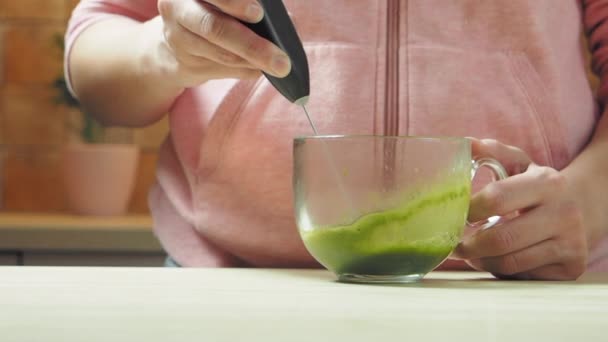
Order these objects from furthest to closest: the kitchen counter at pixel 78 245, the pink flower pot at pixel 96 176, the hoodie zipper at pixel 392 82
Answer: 1. the pink flower pot at pixel 96 176
2. the kitchen counter at pixel 78 245
3. the hoodie zipper at pixel 392 82

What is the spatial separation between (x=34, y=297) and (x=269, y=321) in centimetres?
16

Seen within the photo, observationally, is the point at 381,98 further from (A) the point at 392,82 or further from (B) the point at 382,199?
(B) the point at 382,199

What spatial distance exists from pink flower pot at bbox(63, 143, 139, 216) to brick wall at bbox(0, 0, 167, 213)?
245 millimetres

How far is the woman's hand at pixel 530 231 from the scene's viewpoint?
2.31 ft

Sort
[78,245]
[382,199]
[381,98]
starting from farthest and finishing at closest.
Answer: [78,245]
[381,98]
[382,199]

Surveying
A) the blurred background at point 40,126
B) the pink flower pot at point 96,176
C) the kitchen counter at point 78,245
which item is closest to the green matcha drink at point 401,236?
the kitchen counter at point 78,245

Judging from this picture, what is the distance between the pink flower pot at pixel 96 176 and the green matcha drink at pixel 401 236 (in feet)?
4.10

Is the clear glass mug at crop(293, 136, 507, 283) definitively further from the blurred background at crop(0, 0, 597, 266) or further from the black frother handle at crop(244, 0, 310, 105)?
the blurred background at crop(0, 0, 597, 266)

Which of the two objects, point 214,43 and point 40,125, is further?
point 40,125

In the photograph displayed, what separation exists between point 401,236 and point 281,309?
14 cm

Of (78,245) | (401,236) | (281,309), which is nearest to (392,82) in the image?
(401,236)

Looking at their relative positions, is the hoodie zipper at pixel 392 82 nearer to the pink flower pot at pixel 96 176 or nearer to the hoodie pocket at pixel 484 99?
the hoodie pocket at pixel 484 99

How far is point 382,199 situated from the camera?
0.60 meters

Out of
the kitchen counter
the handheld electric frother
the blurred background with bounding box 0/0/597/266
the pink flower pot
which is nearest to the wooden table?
the handheld electric frother
